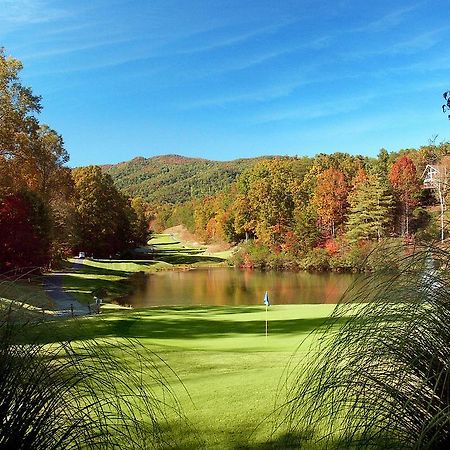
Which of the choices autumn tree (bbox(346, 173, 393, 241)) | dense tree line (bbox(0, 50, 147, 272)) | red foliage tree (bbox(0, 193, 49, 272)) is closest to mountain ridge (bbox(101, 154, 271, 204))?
autumn tree (bbox(346, 173, 393, 241))

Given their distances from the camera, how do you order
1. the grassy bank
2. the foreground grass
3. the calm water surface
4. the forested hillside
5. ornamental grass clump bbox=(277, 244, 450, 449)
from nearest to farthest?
1. ornamental grass clump bbox=(277, 244, 450, 449)
2. the foreground grass
3. the calm water surface
4. the grassy bank
5. the forested hillside

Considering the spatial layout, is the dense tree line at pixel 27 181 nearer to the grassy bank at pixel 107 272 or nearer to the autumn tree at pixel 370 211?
the grassy bank at pixel 107 272

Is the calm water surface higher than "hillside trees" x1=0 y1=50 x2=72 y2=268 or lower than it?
lower

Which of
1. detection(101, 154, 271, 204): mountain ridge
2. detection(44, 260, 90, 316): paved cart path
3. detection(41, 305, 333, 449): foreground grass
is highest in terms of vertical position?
detection(101, 154, 271, 204): mountain ridge

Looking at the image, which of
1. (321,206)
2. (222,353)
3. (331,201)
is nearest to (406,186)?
(331,201)

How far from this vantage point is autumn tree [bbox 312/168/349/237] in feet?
169

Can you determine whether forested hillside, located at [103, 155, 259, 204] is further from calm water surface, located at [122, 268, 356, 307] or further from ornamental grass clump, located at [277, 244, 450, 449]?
ornamental grass clump, located at [277, 244, 450, 449]

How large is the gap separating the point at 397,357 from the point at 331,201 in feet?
168

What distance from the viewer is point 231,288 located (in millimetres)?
36969

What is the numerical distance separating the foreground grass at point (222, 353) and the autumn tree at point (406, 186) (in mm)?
19266

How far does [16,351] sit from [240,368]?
5.74m

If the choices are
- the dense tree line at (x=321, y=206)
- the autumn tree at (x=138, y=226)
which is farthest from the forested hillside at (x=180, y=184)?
the dense tree line at (x=321, y=206)

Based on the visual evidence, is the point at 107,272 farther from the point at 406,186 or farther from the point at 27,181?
the point at 406,186

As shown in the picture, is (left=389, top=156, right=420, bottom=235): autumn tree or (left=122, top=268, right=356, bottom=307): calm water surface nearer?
(left=122, top=268, right=356, bottom=307): calm water surface
